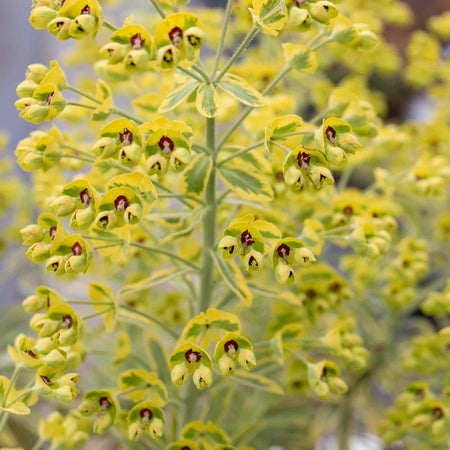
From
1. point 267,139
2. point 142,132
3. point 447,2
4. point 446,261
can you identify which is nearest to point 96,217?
point 142,132

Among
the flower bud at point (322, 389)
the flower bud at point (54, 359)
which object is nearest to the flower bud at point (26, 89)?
the flower bud at point (54, 359)

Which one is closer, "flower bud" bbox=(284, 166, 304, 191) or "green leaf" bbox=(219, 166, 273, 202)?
"flower bud" bbox=(284, 166, 304, 191)

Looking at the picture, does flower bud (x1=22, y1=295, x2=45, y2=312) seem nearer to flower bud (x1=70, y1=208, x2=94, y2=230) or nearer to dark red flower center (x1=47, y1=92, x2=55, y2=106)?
flower bud (x1=70, y1=208, x2=94, y2=230)

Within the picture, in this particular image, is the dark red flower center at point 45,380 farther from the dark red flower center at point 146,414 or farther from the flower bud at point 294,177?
the flower bud at point 294,177

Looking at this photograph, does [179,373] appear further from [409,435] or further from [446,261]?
[446,261]

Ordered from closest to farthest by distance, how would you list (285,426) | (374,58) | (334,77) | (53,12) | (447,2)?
(53,12) → (285,426) → (374,58) → (334,77) → (447,2)

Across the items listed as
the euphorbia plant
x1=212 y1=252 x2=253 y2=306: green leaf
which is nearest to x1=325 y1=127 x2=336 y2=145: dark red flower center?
the euphorbia plant

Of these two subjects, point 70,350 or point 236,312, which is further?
A: point 236,312
